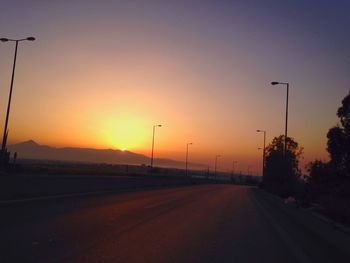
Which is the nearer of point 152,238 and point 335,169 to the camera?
point 152,238

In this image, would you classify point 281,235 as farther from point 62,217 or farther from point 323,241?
point 62,217

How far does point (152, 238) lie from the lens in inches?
578

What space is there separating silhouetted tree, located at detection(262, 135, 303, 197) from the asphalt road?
2948 centimetres

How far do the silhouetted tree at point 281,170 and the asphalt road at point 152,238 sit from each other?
1161 inches

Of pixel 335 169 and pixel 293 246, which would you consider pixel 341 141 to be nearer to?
pixel 335 169

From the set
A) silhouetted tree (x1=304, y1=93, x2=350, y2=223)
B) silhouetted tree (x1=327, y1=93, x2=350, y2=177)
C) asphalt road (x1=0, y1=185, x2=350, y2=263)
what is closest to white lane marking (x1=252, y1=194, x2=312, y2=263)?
asphalt road (x1=0, y1=185, x2=350, y2=263)

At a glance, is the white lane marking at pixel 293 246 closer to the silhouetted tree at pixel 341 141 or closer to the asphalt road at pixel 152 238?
the asphalt road at pixel 152 238

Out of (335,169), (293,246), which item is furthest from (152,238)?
(335,169)

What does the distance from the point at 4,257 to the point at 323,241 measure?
9720 millimetres

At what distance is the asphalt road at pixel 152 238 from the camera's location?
11.7 metres

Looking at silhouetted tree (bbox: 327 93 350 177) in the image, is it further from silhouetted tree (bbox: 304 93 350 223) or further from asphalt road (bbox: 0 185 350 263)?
asphalt road (bbox: 0 185 350 263)

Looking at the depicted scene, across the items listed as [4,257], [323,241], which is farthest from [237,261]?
[323,241]

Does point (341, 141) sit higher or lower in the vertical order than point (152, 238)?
higher

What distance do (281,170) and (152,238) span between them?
177 ft
